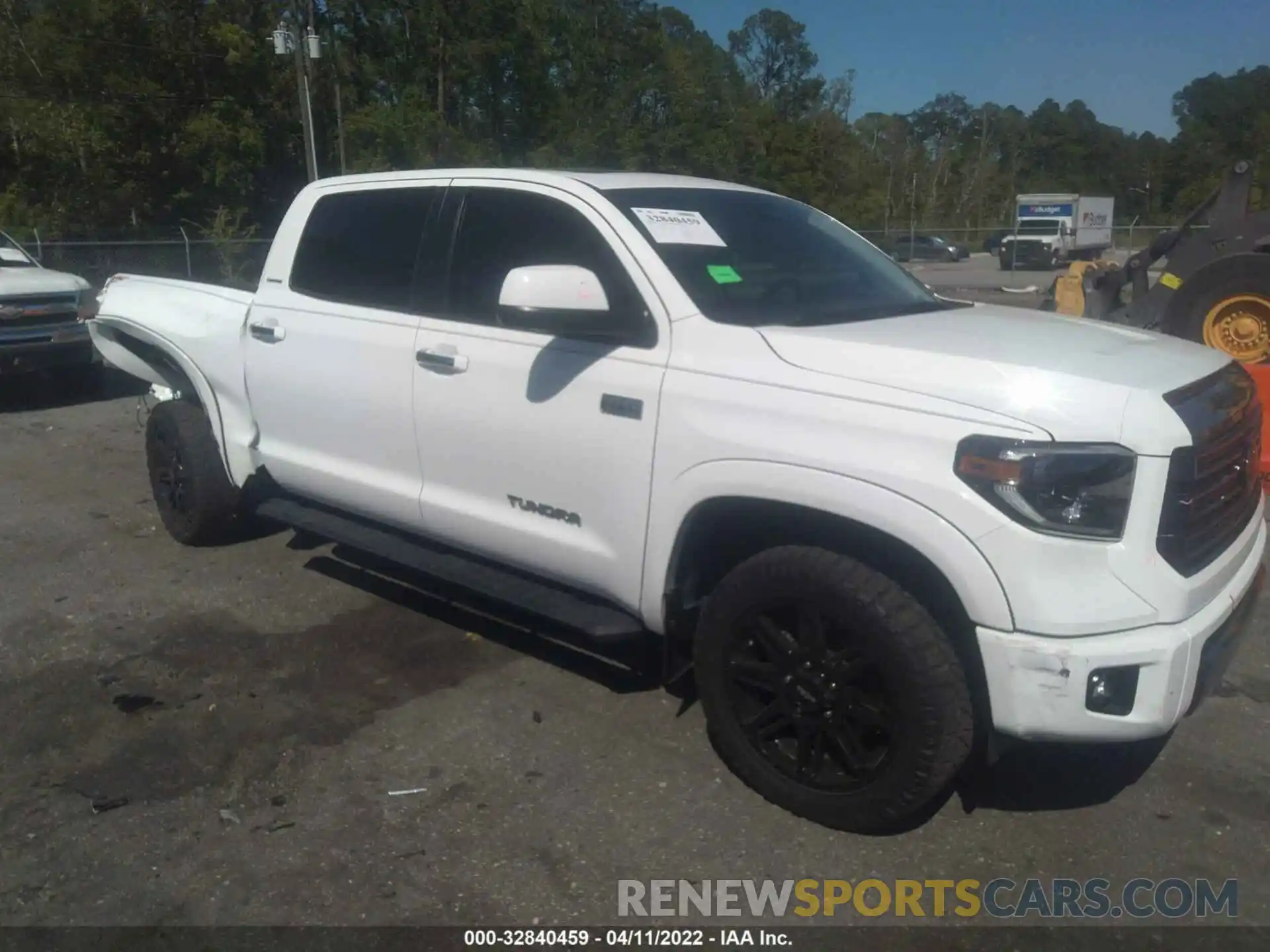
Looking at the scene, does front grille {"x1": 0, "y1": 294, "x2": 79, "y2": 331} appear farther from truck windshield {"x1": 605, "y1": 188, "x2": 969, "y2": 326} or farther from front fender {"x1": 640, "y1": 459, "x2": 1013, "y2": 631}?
front fender {"x1": 640, "y1": 459, "x2": 1013, "y2": 631}

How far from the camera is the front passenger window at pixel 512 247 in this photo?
3878 mm

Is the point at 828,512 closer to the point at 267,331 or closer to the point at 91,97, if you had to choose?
the point at 267,331

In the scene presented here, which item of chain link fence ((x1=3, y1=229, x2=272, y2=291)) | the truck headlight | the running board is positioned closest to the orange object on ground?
the truck headlight

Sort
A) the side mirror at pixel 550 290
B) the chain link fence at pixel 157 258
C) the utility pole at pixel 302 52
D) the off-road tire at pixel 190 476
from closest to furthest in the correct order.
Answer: the side mirror at pixel 550 290 < the off-road tire at pixel 190 476 < the chain link fence at pixel 157 258 < the utility pole at pixel 302 52

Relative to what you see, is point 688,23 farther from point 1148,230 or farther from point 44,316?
point 44,316

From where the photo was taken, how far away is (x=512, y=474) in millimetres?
3994

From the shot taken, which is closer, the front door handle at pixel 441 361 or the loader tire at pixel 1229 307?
the front door handle at pixel 441 361

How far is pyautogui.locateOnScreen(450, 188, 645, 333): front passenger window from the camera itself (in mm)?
3878

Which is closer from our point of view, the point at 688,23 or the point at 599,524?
the point at 599,524

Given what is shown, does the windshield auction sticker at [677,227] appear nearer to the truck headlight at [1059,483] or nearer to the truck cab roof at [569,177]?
the truck cab roof at [569,177]

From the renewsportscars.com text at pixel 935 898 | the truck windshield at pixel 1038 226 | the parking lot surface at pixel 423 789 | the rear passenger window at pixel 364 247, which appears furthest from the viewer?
the truck windshield at pixel 1038 226

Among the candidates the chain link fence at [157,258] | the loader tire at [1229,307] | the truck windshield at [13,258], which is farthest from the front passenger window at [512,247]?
the chain link fence at [157,258]

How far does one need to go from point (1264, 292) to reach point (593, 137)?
35.1m

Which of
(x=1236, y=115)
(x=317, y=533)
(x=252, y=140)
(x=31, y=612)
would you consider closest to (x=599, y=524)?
(x=317, y=533)
